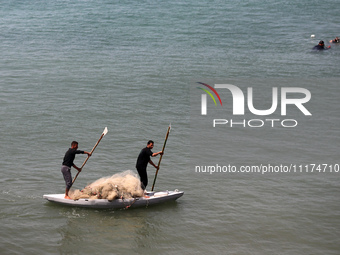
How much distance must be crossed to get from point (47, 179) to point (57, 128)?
571 cm

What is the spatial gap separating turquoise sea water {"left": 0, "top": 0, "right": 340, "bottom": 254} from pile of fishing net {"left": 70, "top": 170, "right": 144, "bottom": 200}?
0.50 metres

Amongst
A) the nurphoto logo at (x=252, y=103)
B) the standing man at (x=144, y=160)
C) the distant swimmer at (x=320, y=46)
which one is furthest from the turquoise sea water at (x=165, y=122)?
the standing man at (x=144, y=160)

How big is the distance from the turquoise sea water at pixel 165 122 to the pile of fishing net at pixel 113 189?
0.50m

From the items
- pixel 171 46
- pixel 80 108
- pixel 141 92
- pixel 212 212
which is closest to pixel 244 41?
pixel 171 46

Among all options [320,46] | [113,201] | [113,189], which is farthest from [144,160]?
[320,46]

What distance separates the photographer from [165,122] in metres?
24.7

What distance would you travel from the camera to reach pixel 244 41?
3838 centimetres

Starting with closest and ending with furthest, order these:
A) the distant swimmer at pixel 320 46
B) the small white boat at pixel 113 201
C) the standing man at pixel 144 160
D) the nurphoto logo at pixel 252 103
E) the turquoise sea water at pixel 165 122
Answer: the turquoise sea water at pixel 165 122
the small white boat at pixel 113 201
the standing man at pixel 144 160
the nurphoto logo at pixel 252 103
the distant swimmer at pixel 320 46

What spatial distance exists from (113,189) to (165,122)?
902cm

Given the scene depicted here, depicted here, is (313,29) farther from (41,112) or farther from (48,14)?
(41,112)

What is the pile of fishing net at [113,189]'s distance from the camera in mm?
16000

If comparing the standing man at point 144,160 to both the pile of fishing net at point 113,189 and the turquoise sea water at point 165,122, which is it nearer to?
the pile of fishing net at point 113,189

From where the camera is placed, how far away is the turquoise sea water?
1500 centimetres

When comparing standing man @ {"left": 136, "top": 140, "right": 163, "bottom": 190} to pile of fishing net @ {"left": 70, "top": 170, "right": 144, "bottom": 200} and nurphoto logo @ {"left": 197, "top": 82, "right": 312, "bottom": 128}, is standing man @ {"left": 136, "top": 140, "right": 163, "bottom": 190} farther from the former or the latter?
nurphoto logo @ {"left": 197, "top": 82, "right": 312, "bottom": 128}
